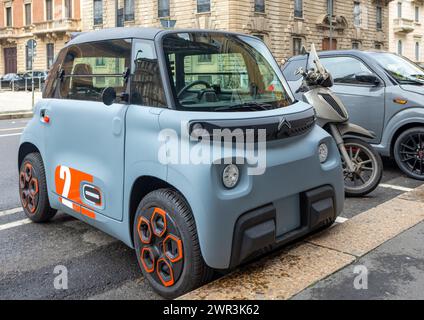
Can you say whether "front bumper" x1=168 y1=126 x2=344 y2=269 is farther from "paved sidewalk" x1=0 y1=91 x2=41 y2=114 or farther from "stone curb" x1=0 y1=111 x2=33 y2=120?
"paved sidewalk" x1=0 y1=91 x2=41 y2=114

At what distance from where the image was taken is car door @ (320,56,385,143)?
6543 millimetres

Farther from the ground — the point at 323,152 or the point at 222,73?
the point at 222,73

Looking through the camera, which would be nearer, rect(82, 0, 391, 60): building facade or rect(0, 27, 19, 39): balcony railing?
rect(82, 0, 391, 60): building facade

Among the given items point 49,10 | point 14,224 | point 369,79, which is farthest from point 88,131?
point 49,10

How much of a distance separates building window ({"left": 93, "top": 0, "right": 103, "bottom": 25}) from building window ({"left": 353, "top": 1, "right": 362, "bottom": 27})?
24.0 meters

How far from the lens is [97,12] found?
44.7 meters

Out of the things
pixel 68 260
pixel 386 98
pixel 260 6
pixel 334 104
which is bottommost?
pixel 68 260

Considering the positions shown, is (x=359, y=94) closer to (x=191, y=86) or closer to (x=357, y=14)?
(x=191, y=86)

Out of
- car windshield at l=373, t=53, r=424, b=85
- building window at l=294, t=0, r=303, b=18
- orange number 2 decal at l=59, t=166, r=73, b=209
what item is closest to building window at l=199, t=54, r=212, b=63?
orange number 2 decal at l=59, t=166, r=73, b=209

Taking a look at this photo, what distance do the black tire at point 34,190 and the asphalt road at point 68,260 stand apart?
0.13m

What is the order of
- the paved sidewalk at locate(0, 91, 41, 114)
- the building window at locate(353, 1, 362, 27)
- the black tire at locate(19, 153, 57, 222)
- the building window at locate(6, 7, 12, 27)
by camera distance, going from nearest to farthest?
the black tire at locate(19, 153, 57, 222)
the paved sidewalk at locate(0, 91, 41, 114)
the building window at locate(353, 1, 362, 27)
the building window at locate(6, 7, 12, 27)

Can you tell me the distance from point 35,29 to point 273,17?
26533 mm

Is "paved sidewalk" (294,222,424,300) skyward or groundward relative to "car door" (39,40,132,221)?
groundward

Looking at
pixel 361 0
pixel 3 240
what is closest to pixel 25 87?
pixel 361 0
